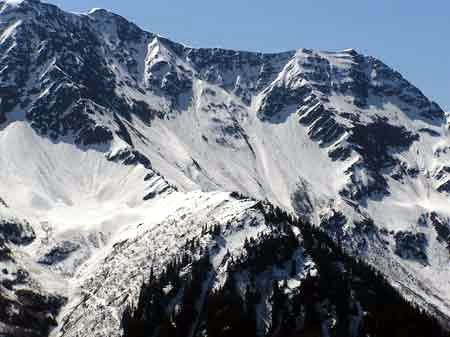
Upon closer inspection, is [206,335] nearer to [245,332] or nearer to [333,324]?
[245,332]

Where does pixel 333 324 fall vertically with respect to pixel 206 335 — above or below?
above

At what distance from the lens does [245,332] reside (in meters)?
200

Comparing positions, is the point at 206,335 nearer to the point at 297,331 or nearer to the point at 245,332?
the point at 245,332

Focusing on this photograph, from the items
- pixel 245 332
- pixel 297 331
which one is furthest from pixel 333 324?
pixel 245 332

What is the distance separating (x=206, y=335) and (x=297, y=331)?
71.6 ft

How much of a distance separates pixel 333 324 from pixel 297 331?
8.79 meters

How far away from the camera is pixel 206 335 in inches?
7854

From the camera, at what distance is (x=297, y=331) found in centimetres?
19988

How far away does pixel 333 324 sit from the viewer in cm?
19988

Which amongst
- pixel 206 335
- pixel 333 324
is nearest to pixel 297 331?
pixel 333 324

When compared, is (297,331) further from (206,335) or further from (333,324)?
(206,335)

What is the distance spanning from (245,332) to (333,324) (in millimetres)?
21178

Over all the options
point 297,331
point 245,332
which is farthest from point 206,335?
Result: point 297,331
